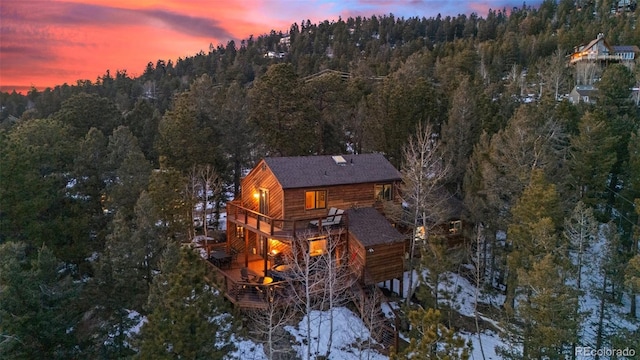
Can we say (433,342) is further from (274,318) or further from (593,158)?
(593,158)

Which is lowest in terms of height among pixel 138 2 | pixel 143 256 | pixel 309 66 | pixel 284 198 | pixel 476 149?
pixel 143 256

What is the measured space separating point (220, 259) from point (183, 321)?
9.42 m

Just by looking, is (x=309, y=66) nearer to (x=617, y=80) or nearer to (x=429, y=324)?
(x=617, y=80)

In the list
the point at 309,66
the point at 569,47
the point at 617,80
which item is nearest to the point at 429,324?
the point at 617,80

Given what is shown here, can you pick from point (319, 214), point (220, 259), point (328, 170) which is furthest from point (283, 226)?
point (328, 170)

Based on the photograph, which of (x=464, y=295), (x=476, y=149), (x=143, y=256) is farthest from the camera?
(x=476, y=149)

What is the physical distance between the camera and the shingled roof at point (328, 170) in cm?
2139

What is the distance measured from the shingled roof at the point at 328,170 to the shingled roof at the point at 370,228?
1.64 m

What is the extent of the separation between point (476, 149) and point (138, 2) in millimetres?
19768

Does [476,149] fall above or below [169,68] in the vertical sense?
below

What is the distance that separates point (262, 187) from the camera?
22.5 metres

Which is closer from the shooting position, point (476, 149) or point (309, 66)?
point (476, 149)

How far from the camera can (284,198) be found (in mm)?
20906

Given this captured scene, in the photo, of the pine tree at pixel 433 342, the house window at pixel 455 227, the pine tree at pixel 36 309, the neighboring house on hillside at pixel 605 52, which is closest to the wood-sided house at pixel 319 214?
the house window at pixel 455 227
